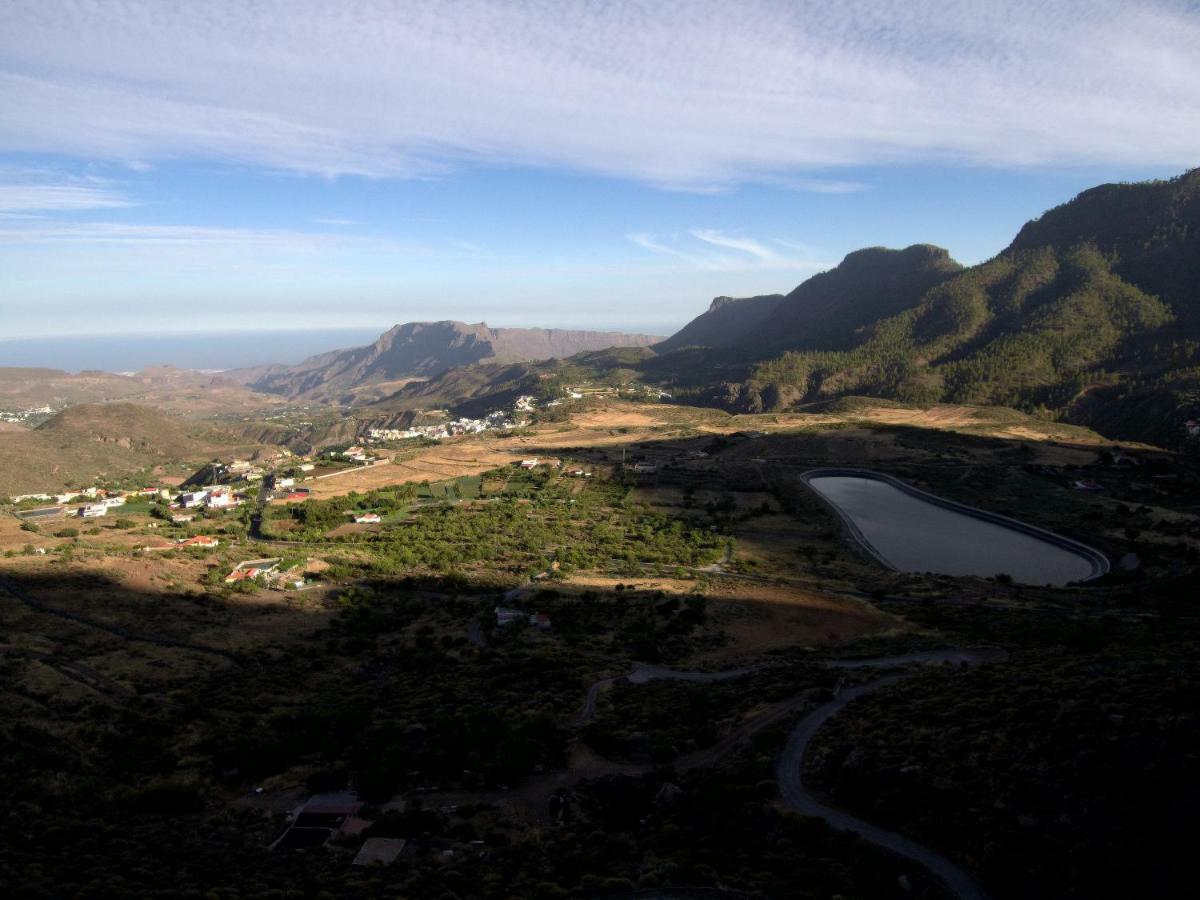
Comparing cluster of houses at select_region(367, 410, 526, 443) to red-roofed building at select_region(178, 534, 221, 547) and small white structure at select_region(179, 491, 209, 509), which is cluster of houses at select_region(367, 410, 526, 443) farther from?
red-roofed building at select_region(178, 534, 221, 547)

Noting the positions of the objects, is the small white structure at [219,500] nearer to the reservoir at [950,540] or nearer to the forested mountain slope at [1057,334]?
the reservoir at [950,540]

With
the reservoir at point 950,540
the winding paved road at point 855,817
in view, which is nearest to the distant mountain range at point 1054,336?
the reservoir at point 950,540

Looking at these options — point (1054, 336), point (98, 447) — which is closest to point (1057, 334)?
point (1054, 336)

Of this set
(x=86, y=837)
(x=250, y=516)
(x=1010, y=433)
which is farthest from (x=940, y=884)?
(x=1010, y=433)

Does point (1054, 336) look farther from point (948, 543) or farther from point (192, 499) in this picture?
point (192, 499)

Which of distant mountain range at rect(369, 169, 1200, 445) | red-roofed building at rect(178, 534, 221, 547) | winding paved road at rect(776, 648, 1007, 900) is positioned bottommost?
red-roofed building at rect(178, 534, 221, 547)

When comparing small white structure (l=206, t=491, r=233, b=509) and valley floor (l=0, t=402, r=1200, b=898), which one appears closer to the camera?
valley floor (l=0, t=402, r=1200, b=898)

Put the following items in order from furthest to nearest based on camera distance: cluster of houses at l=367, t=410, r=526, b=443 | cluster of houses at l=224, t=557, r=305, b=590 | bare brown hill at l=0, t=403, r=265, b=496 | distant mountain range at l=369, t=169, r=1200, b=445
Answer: cluster of houses at l=367, t=410, r=526, b=443
distant mountain range at l=369, t=169, r=1200, b=445
bare brown hill at l=0, t=403, r=265, b=496
cluster of houses at l=224, t=557, r=305, b=590

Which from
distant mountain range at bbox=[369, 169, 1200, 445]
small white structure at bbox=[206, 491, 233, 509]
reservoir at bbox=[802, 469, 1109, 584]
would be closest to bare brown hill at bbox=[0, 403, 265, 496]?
small white structure at bbox=[206, 491, 233, 509]
